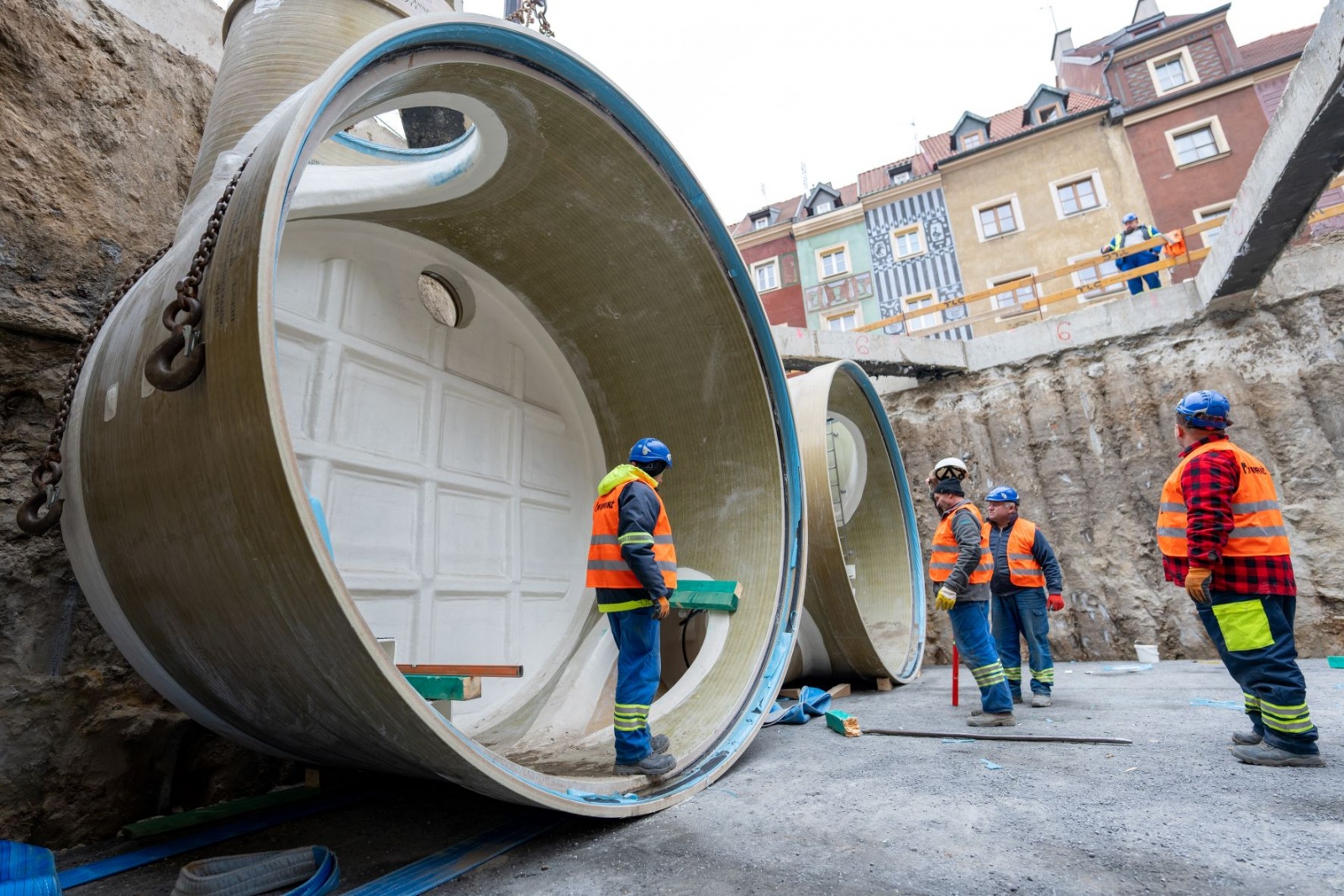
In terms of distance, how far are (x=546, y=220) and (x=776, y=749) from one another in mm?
3388

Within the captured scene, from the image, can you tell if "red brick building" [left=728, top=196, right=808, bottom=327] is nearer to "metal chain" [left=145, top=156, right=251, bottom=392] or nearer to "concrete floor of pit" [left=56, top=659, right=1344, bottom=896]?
"concrete floor of pit" [left=56, top=659, right=1344, bottom=896]

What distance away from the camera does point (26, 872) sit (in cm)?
210

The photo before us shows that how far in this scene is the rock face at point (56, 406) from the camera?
8.98 feet

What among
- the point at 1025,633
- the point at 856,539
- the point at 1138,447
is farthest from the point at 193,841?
the point at 1138,447

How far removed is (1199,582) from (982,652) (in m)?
1.42

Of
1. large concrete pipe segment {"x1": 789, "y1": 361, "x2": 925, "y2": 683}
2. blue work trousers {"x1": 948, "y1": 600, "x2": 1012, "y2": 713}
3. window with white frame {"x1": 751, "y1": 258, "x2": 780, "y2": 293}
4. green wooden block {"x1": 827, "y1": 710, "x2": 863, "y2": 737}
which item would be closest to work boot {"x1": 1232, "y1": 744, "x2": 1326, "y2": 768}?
blue work trousers {"x1": 948, "y1": 600, "x2": 1012, "y2": 713}

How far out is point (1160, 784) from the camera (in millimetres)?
2719

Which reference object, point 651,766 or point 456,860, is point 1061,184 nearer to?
point 651,766

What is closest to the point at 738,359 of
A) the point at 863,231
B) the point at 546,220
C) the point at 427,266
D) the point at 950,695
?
the point at 546,220

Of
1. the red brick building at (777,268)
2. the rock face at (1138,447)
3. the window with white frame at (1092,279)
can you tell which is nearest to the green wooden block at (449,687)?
the rock face at (1138,447)

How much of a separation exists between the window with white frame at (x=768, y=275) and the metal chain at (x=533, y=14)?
793 inches

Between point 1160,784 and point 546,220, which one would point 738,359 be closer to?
point 546,220

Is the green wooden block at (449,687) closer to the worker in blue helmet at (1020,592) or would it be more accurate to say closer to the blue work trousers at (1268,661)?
the blue work trousers at (1268,661)

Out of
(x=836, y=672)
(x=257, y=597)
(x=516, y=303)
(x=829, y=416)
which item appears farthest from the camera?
(x=829, y=416)
